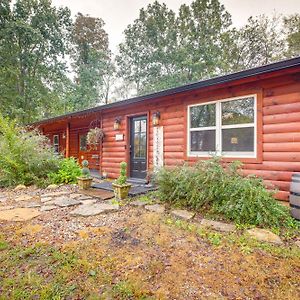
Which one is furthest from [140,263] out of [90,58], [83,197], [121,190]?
[90,58]

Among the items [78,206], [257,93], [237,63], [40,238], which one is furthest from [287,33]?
[40,238]

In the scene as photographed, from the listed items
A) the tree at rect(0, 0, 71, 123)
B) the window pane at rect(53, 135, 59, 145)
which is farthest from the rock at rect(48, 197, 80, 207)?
the tree at rect(0, 0, 71, 123)

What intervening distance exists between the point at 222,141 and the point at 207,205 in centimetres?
153

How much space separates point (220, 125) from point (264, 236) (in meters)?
2.42

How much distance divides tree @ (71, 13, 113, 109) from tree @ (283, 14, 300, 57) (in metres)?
12.9

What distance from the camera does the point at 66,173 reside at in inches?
251

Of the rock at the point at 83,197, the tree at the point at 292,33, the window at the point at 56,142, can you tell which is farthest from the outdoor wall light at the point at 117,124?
the tree at the point at 292,33

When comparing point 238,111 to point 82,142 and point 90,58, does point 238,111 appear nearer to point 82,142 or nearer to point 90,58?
point 82,142

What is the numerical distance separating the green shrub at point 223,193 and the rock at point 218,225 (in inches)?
8.2

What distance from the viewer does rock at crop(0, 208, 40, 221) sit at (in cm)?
344

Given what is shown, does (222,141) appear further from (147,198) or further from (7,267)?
(7,267)

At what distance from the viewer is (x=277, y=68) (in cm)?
343

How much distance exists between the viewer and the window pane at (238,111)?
4.14 m

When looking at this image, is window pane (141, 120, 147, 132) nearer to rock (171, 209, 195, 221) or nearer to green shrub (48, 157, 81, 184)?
green shrub (48, 157, 81, 184)
